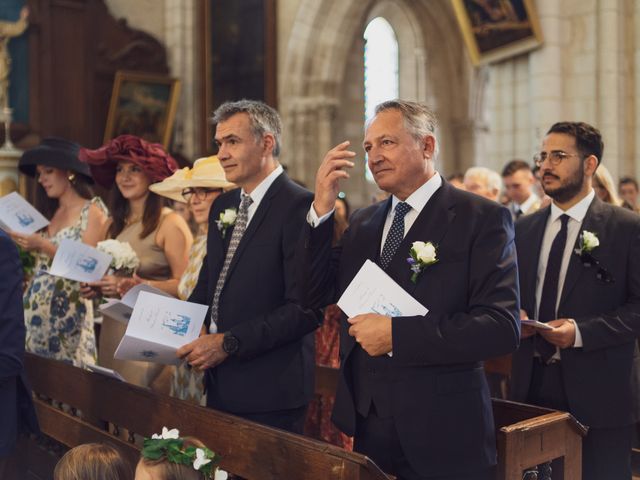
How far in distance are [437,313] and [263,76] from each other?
10.5 m

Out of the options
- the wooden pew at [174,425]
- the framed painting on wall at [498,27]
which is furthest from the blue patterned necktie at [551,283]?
the framed painting on wall at [498,27]

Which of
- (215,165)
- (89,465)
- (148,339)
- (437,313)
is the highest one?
(215,165)

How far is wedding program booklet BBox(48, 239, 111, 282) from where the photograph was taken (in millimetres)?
3697

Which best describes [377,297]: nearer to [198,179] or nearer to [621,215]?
[621,215]

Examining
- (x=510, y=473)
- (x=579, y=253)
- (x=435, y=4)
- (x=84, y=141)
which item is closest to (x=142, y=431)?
(x=510, y=473)

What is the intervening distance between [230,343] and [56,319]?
5.92 feet

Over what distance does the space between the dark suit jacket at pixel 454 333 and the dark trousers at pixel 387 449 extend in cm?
4

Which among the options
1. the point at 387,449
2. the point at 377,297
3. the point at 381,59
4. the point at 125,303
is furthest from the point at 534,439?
the point at 381,59

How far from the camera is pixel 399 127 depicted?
235cm

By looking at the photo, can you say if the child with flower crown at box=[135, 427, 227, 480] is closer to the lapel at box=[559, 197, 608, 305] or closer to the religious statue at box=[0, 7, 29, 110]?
the lapel at box=[559, 197, 608, 305]

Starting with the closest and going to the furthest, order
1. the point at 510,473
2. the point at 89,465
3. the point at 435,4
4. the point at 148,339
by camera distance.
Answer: the point at 89,465, the point at 510,473, the point at 148,339, the point at 435,4

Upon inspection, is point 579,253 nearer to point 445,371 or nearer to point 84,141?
point 445,371

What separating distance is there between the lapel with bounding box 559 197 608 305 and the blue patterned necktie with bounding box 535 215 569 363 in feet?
0.15

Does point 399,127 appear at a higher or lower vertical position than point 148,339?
higher
